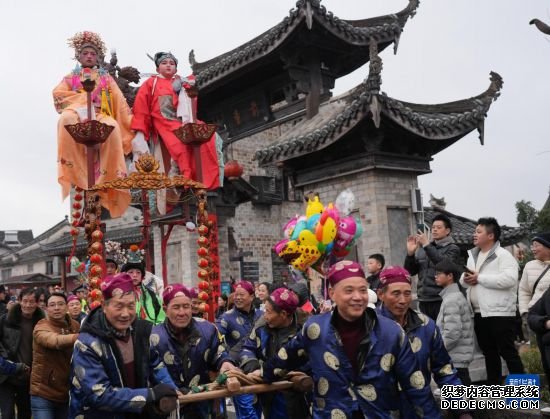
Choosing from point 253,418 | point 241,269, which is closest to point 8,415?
point 253,418

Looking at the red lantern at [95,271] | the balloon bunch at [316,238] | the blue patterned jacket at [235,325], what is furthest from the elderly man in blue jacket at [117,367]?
the blue patterned jacket at [235,325]

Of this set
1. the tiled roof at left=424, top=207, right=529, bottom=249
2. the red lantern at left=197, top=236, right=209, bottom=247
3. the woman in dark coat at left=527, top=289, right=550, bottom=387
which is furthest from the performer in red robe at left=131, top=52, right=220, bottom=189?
the tiled roof at left=424, top=207, right=529, bottom=249

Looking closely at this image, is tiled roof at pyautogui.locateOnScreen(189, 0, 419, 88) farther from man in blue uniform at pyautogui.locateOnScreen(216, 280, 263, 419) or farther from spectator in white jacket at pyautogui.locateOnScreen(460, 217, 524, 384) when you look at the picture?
man in blue uniform at pyautogui.locateOnScreen(216, 280, 263, 419)

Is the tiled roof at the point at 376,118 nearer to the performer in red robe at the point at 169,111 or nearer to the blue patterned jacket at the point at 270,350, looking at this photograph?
the performer in red robe at the point at 169,111

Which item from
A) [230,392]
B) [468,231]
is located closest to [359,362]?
[230,392]

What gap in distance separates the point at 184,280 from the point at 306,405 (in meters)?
13.3

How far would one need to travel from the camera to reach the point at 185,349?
4328 mm

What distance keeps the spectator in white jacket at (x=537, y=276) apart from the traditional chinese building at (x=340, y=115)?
→ 514 centimetres

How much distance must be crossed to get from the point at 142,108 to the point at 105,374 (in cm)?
477

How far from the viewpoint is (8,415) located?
586 cm

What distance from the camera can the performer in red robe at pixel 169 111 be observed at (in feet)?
24.4

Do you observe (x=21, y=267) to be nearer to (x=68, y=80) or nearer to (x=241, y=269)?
(x=241, y=269)

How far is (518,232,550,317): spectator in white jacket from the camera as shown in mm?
5660

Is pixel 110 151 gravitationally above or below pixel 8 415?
above
